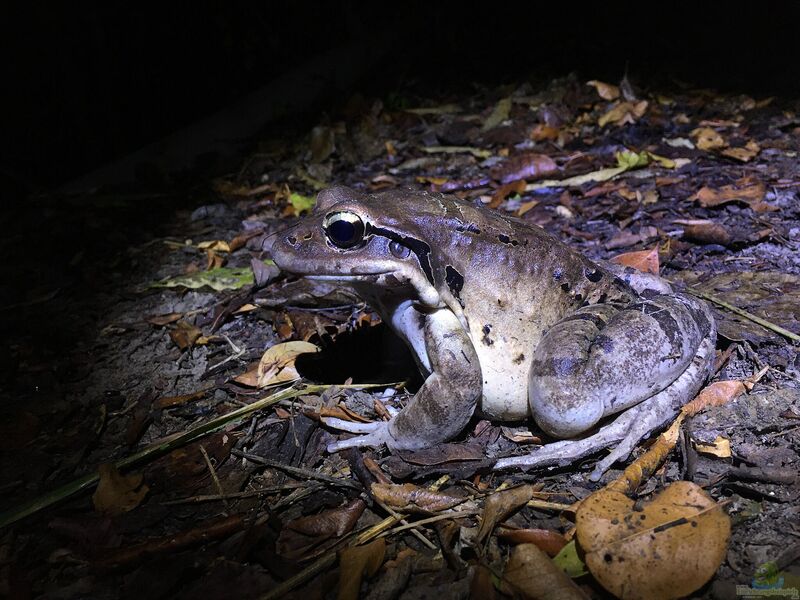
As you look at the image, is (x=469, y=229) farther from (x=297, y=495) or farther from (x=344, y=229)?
(x=297, y=495)

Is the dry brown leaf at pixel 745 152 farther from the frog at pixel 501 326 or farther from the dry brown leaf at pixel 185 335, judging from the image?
the dry brown leaf at pixel 185 335

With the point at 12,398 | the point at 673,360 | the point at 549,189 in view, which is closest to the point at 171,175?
the point at 12,398

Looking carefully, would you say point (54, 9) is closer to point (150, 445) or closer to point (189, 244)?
point (189, 244)

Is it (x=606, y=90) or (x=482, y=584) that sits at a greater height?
(x=606, y=90)

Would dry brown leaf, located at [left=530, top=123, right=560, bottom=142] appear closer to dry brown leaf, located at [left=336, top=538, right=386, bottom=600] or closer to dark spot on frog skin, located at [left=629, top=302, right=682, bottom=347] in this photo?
dark spot on frog skin, located at [left=629, top=302, right=682, bottom=347]

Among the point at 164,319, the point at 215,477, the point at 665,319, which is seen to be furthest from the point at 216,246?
the point at 665,319

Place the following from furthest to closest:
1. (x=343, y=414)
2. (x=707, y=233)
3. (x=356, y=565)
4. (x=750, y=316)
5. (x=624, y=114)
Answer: (x=624, y=114) → (x=707, y=233) → (x=750, y=316) → (x=343, y=414) → (x=356, y=565)
